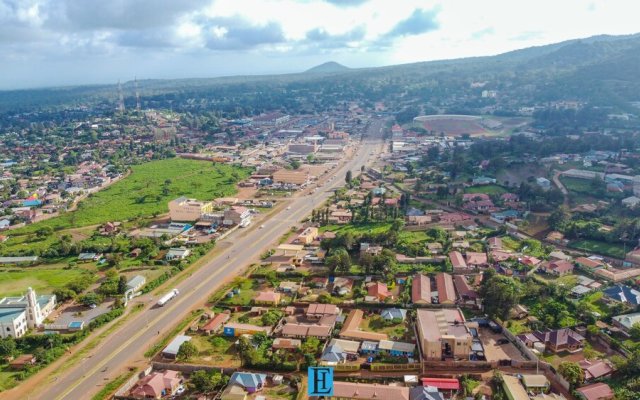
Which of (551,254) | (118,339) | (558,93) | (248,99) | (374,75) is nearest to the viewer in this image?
(118,339)

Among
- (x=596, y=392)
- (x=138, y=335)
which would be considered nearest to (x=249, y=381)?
(x=138, y=335)

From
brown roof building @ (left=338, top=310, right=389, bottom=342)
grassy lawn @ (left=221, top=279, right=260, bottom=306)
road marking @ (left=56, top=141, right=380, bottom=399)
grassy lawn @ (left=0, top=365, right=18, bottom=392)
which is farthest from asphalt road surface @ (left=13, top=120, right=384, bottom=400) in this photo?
brown roof building @ (left=338, top=310, right=389, bottom=342)

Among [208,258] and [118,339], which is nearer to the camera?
[118,339]

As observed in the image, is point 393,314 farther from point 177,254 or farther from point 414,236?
point 177,254

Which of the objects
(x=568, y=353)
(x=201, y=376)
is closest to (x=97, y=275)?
(x=201, y=376)

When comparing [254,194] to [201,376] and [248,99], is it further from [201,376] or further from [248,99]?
[248,99]
